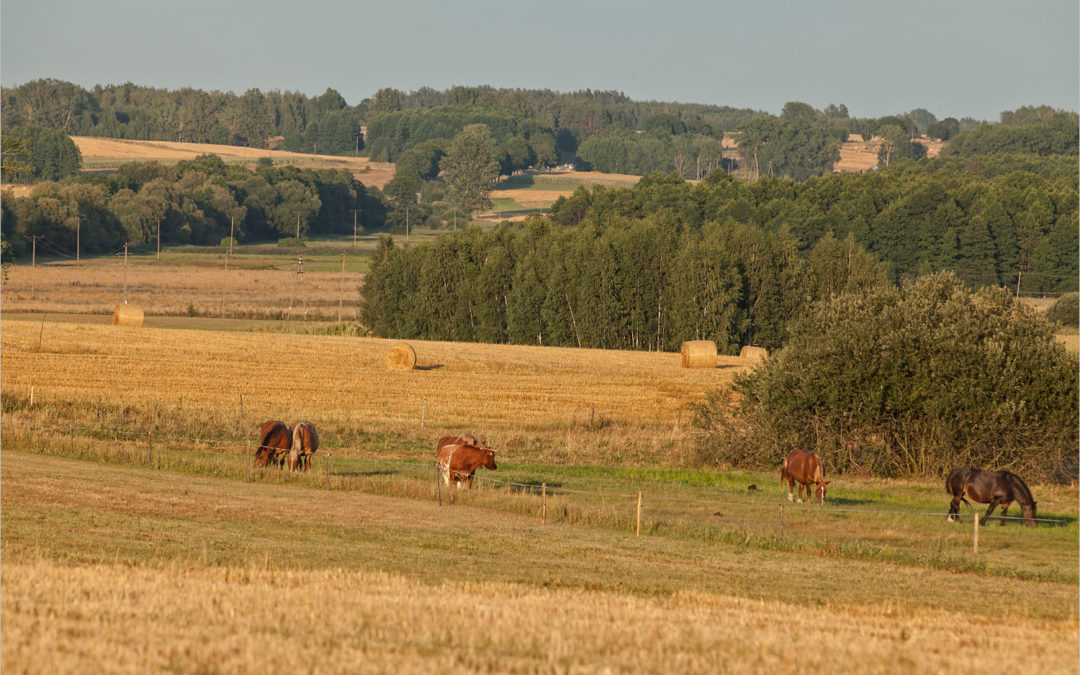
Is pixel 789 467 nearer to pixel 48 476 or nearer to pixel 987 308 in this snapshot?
pixel 987 308

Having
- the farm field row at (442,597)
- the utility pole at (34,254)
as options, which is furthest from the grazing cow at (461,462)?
the utility pole at (34,254)

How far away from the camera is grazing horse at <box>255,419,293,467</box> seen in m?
33.5

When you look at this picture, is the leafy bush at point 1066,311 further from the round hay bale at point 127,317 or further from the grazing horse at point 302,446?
the grazing horse at point 302,446

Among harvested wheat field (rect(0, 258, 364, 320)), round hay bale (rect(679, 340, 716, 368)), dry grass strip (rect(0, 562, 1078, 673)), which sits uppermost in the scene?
harvested wheat field (rect(0, 258, 364, 320))

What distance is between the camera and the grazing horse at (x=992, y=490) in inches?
1115

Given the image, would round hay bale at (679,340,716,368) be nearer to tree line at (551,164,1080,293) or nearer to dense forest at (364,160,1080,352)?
dense forest at (364,160,1080,352)

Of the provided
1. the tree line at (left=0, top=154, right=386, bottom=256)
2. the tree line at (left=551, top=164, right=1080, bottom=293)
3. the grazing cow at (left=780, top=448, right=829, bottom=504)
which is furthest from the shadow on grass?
the tree line at (left=0, top=154, right=386, bottom=256)

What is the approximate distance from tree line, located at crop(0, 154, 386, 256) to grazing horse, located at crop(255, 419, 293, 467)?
287 feet

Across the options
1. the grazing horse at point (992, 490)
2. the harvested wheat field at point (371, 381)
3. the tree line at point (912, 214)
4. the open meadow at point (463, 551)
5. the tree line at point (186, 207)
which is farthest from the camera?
the tree line at point (186, 207)

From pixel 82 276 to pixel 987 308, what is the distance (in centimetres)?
9190

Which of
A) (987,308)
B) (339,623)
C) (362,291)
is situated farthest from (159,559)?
(362,291)

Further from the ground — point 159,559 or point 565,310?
point 565,310

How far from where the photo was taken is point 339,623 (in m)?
13.0

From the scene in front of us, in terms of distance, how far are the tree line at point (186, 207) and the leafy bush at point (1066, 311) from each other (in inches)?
3506
